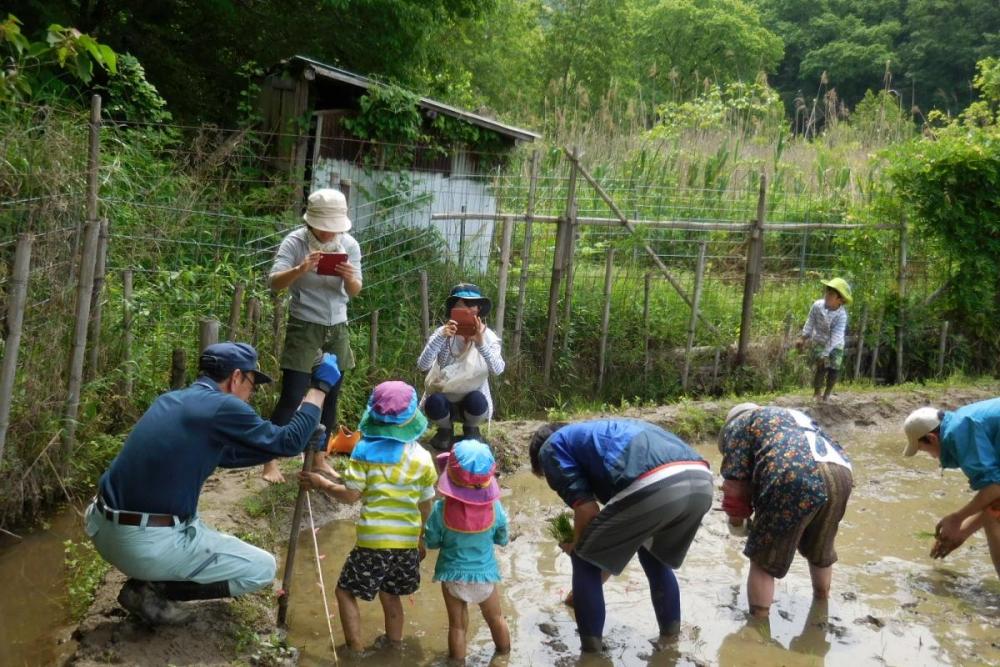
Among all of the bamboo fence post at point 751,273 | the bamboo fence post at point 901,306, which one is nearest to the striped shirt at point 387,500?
the bamboo fence post at point 751,273

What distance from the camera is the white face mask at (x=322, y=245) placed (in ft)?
20.6

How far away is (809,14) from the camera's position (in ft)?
155

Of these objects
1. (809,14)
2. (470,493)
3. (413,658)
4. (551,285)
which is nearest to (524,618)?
(413,658)

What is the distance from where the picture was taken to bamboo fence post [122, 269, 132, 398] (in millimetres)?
7176

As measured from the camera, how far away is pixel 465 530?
4.93m

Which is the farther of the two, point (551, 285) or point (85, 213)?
point (551, 285)

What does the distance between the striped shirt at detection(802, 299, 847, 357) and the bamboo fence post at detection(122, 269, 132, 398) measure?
689cm

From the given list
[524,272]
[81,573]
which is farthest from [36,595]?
[524,272]

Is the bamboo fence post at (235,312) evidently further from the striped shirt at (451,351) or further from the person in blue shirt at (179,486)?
the person in blue shirt at (179,486)

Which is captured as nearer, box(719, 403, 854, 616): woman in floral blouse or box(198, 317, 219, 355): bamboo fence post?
box(719, 403, 854, 616): woman in floral blouse

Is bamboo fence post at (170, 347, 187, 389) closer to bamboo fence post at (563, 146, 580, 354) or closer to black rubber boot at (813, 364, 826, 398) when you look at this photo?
bamboo fence post at (563, 146, 580, 354)

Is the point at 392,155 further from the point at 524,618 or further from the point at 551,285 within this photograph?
the point at 524,618

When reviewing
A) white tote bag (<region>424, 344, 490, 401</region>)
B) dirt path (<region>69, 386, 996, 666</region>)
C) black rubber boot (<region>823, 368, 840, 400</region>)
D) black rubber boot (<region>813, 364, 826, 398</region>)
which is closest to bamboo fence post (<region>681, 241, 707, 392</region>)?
dirt path (<region>69, 386, 996, 666</region>)

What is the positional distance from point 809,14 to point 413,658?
47.7 meters
